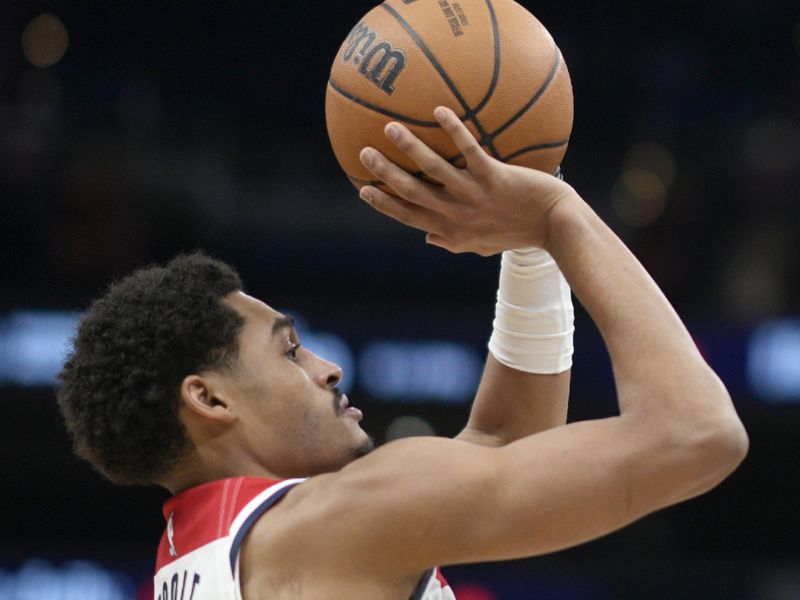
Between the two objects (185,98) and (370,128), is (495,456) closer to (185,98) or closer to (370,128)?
(370,128)

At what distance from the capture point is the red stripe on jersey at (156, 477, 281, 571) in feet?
9.46

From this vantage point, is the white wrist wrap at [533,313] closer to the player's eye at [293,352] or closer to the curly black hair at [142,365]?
the player's eye at [293,352]

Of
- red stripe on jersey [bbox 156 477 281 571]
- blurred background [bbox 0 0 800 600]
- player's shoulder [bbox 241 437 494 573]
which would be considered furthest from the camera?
blurred background [bbox 0 0 800 600]

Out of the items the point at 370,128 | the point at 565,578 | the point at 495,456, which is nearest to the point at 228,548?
the point at 495,456

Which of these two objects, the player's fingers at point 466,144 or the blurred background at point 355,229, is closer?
the player's fingers at point 466,144

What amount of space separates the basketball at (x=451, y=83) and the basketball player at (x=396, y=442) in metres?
0.14

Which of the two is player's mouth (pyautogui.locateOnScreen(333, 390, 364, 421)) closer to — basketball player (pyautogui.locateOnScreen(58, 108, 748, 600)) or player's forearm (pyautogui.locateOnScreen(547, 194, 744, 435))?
basketball player (pyautogui.locateOnScreen(58, 108, 748, 600))

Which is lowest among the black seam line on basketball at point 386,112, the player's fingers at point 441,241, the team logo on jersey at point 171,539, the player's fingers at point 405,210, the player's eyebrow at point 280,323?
the team logo on jersey at point 171,539

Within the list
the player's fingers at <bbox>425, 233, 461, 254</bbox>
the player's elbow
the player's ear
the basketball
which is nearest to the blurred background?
the player's ear

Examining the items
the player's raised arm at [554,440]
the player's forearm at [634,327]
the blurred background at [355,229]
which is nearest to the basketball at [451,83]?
the player's raised arm at [554,440]

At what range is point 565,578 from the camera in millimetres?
8367

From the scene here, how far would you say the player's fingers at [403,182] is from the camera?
2777 millimetres

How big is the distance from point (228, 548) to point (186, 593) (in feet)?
0.46

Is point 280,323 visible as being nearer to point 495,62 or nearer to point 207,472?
point 207,472
